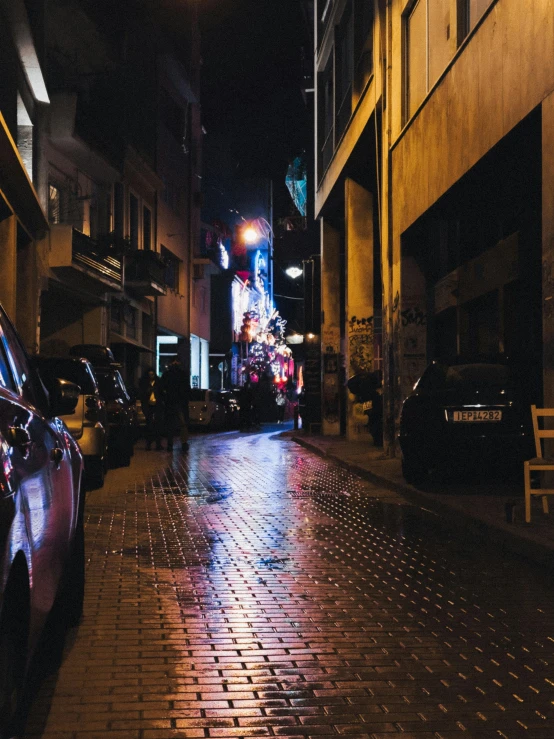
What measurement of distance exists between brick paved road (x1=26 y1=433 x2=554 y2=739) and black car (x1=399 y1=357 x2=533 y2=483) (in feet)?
5.96

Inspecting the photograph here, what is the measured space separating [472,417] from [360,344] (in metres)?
13.4

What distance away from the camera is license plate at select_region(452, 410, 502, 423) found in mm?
12078

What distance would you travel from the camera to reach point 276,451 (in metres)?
23.6

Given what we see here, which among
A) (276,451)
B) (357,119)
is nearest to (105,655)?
(276,451)

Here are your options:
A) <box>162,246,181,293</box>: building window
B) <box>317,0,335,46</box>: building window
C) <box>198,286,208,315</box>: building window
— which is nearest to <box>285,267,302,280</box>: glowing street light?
<box>198,286,208,315</box>: building window

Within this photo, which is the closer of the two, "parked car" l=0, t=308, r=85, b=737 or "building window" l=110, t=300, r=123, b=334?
"parked car" l=0, t=308, r=85, b=737

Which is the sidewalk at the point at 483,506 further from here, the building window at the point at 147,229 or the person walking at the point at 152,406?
the building window at the point at 147,229

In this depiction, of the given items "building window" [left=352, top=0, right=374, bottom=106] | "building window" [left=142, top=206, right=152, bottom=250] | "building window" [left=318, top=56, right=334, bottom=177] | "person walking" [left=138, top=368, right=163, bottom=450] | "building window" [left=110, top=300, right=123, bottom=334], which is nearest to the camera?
"person walking" [left=138, top=368, right=163, bottom=450]

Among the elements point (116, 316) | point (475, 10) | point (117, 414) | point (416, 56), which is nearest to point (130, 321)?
point (116, 316)

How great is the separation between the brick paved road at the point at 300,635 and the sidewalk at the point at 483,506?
243 mm

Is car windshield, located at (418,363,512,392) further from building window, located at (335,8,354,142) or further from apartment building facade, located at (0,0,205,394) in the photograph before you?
building window, located at (335,8,354,142)

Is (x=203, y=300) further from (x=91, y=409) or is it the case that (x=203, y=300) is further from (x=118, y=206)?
(x=91, y=409)

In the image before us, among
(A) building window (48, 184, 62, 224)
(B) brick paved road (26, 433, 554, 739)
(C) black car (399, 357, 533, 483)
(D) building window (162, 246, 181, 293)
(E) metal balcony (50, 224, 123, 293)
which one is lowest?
(B) brick paved road (26, 433, 554, 739)

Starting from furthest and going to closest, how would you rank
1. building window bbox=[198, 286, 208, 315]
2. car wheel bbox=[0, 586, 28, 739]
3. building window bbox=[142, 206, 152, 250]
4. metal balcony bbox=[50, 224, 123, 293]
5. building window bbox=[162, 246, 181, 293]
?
building window bbox=[198, 286, 208, 315], building window bbox=[162, 246, 181, 293], building window bbox=[142, 206, 152, 250], metal balcony bbox=[50, 224, 123, 293], car wheel bbox=[0, 586, 28, 739]
